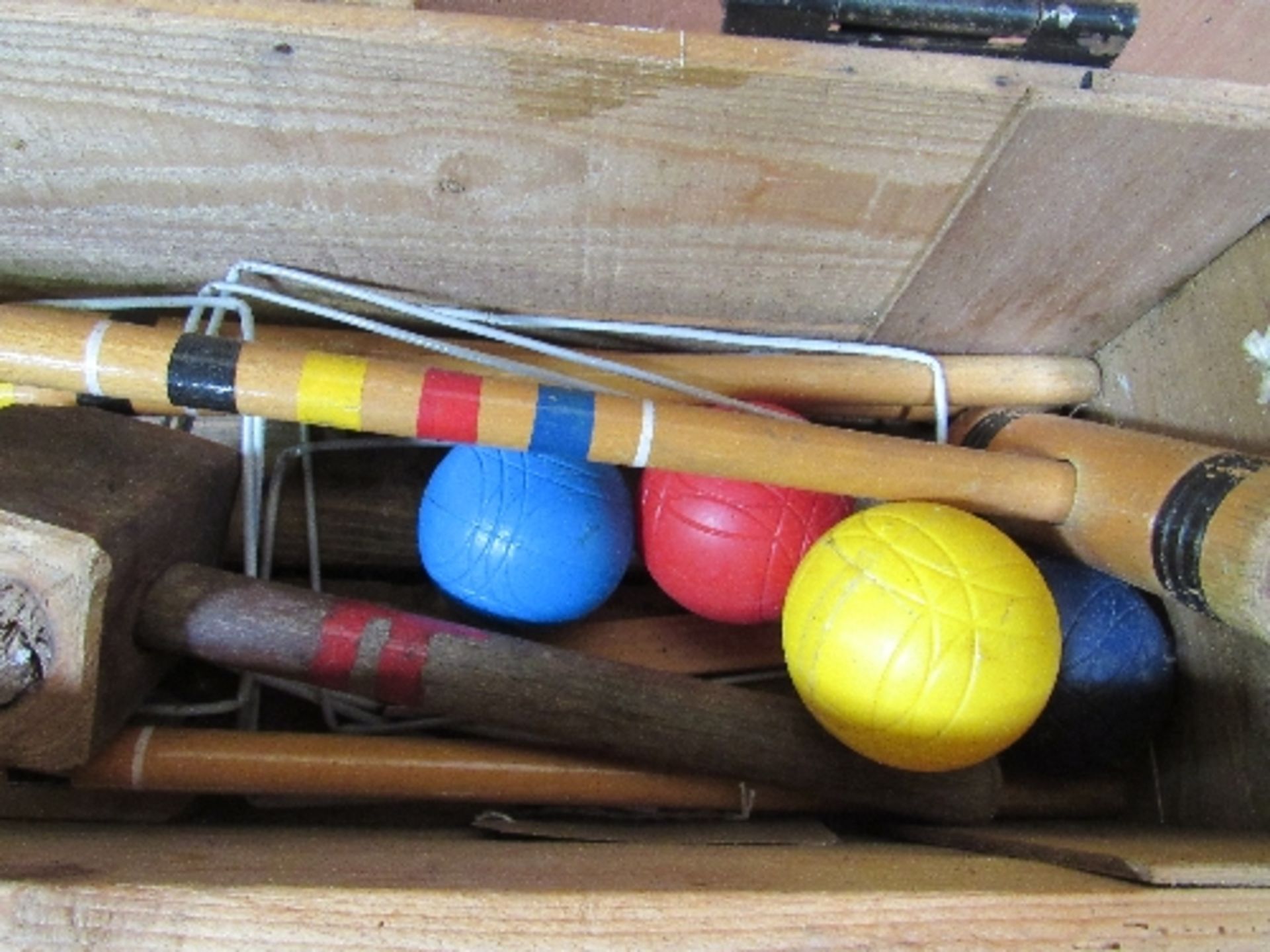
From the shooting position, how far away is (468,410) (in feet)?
2.78

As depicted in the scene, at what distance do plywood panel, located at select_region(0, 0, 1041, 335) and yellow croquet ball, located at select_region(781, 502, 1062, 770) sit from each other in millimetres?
284

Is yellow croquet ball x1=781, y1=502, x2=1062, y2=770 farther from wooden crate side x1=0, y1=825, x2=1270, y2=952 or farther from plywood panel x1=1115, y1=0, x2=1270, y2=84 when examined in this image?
plywood panel x1=1115, y1=0, x2=1270, y2=84

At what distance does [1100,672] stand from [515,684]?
1.94 feet

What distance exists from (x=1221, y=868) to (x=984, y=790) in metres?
0.32

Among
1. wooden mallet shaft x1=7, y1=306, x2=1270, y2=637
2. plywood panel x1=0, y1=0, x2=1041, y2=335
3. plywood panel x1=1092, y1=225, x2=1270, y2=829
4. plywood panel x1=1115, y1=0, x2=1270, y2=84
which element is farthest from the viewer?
plywood panel x1=1115, y1=0, x2=1270, y2=84

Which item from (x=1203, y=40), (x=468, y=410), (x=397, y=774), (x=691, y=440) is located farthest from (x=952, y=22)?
(x=1203, y=40)

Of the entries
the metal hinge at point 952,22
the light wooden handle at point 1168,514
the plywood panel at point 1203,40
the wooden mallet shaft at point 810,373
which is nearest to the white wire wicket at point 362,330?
the wooden mallet shaft at point 810,373

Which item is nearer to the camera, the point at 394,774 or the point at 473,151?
the point at 473,151

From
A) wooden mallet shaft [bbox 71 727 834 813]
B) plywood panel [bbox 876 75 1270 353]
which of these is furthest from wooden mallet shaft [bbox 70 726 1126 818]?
plywood panel [bbox 876 75 1270 353]

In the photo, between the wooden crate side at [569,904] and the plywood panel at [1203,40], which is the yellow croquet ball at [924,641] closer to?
the wooden crate side at [569,904]

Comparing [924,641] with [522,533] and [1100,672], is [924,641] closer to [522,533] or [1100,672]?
[1100,672]

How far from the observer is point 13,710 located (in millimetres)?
755

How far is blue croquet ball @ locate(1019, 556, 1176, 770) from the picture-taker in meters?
1.02

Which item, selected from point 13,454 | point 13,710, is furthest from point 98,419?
point 13,710
